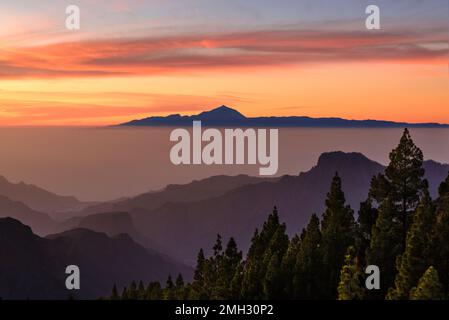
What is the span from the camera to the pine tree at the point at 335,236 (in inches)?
1871

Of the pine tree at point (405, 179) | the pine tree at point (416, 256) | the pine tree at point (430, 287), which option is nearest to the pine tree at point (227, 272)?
the pine tree at point (405, 179)

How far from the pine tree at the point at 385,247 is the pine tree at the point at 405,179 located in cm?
97

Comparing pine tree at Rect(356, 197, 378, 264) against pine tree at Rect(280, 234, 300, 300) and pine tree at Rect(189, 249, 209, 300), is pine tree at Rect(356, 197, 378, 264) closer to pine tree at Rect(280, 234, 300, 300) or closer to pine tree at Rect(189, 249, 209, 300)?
pine tree at Rect(280, 234, 300, 300)

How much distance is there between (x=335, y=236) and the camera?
49.7 m

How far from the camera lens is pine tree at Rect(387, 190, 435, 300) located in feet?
119

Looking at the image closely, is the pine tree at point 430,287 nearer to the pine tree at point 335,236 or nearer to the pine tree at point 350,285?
the pine tree at point 350,285

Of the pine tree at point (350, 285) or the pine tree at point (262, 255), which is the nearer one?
the pine tree at point (350, 285)

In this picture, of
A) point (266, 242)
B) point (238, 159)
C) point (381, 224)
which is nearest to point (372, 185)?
point (381, 224)

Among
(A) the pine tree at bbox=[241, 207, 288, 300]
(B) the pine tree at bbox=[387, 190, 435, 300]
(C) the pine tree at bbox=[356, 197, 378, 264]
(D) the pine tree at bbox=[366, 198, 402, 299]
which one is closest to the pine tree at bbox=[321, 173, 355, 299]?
(C) the pine tree at bbox=[356, 197, 378, 264]

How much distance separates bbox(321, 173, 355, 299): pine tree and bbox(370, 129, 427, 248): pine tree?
20.6ft

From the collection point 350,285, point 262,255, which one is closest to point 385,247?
point 350,285

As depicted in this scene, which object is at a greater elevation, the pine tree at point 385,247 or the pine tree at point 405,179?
the pine tree at point 405,179

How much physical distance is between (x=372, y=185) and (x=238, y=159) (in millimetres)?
11220
